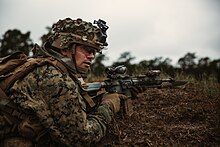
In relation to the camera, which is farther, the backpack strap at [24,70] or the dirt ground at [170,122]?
the dirt ground at [170,122]

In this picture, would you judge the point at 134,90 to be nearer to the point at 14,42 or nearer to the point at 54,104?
the point at 54,104

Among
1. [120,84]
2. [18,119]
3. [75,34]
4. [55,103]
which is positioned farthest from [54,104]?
[120,84]

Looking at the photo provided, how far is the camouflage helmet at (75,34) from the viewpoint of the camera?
3.52 meters

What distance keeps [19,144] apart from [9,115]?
28cm

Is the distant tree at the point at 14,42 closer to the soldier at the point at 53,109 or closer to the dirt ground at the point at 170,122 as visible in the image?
the dirt ground at the point at 170,122

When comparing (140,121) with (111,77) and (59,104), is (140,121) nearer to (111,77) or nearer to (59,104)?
(111,77)

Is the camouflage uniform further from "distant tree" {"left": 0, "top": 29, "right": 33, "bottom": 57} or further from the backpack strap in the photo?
"distant tree" {"left": 0, "top": 29, "right": 33, "bottom": 57}

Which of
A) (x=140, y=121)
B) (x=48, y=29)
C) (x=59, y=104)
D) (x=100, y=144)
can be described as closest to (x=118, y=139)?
(x=100, y=144)

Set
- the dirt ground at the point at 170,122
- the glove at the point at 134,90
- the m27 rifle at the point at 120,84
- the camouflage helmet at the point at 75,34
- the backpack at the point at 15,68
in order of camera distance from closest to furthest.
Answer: the backpack at the point at 15,68 → the camouflage helmet at the point at 75,34 → the dirt ground at the point at 170,122 → the m27 rifle at the point at 120,84 → the glove at the point at 134,90

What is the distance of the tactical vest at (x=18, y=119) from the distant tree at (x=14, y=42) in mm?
17126

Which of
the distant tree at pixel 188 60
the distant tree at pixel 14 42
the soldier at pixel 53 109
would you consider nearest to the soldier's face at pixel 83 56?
the soldier at pixel 53 109

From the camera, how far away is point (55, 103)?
3.16 m

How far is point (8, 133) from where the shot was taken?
3.30 meters

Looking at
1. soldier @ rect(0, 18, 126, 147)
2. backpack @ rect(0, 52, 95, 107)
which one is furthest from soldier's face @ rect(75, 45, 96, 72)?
backpack @ rect(0, 52, 95, 107)
